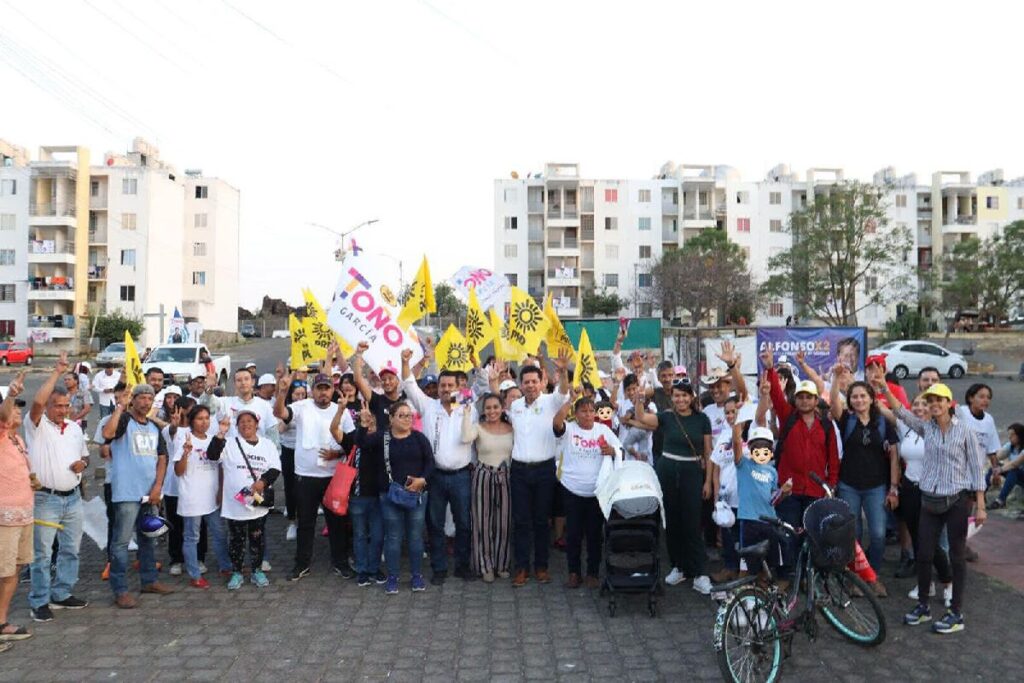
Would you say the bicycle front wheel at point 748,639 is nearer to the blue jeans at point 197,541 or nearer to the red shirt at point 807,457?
the red shirt at point 807,457

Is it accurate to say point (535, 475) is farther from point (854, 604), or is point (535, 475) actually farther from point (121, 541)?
point (121, 541)

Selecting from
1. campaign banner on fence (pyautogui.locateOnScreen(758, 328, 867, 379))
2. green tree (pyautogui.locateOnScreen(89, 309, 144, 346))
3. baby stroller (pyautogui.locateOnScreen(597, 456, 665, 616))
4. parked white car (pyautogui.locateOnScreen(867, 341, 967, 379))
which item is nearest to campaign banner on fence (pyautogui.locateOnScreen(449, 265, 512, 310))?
campaign banner on fence (pyautogui.locateOnScreen(758, 328, 867, 379))

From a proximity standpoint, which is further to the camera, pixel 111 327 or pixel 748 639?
pixel 111 327

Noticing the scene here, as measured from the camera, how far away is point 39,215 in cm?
6078

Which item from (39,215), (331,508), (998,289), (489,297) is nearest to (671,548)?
(331,508)

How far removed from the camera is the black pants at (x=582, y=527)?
7.39m

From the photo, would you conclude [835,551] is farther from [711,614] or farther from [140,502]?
[140,502]

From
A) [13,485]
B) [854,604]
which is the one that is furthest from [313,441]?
[854,604]

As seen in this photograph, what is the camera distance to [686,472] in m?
7.21

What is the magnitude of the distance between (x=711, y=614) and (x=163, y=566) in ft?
17.0

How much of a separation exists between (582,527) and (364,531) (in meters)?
1.99

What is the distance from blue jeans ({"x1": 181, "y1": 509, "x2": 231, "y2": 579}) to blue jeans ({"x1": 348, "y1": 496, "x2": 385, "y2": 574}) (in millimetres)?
1158

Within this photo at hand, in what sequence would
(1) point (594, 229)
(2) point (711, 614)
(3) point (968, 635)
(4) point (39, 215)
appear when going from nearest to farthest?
1. (3) point (968, 635)
2. (2) point (711, 614)
3. (4) point (39, 215)
4. (1) point (594, 229)

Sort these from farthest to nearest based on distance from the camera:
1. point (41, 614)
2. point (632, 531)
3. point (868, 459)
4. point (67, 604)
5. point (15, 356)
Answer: point (15, 356) → point (868, 459) → point (632, 531) → point (67, 604) → point (41, 614)
